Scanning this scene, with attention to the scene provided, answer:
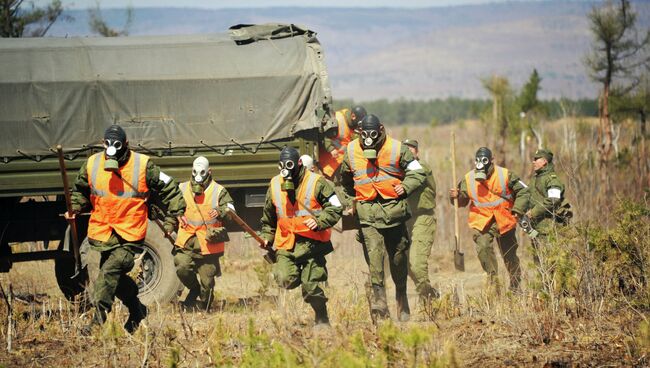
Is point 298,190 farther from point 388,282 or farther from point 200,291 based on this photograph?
point 388,282

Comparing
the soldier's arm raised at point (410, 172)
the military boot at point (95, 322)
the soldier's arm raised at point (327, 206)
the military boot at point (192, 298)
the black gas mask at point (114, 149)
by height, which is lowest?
the military boot at point (192, 298)

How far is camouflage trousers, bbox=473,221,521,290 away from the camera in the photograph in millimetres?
13102

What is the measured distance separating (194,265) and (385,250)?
248cm

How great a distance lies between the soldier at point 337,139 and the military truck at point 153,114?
397 millimetres

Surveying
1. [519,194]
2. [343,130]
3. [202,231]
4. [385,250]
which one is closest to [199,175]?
[202,231]

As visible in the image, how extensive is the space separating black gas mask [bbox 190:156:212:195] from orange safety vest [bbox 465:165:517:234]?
3262 millimetres

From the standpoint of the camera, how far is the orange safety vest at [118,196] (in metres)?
9.84

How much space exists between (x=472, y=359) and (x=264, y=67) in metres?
6.07

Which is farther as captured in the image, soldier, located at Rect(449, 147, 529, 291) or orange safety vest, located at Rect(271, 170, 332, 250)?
soldier, located at Rect(449, 147, 529, 291)

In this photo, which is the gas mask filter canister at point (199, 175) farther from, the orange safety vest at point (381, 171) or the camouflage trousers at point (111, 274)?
the camouflage trousers at point (111, 274)

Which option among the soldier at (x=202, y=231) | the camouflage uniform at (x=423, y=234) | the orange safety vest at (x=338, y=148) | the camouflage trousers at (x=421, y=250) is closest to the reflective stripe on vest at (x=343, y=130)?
the orange safety vest at (x=338, y=148)

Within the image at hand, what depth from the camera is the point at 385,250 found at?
11.4m

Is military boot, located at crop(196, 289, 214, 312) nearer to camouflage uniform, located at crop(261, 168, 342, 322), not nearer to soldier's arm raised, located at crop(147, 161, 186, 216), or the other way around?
camouflage uniform, located at crop(261, 168, 342, 322)

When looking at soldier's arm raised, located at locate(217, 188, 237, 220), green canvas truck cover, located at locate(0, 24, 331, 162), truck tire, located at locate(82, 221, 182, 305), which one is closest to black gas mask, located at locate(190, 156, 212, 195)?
soldier's arm raised, located at locate(217, 188, 237, 220)
